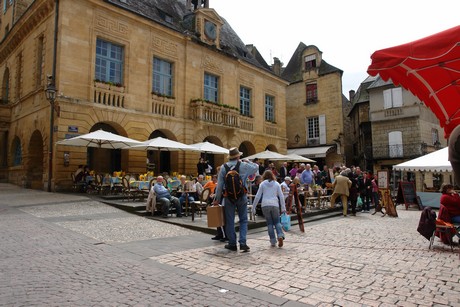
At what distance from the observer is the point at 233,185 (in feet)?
17.8

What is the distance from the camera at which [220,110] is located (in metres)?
19.2

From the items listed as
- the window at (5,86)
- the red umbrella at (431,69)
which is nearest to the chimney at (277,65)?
the window at (5,86)

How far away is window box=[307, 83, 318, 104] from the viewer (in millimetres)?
28125

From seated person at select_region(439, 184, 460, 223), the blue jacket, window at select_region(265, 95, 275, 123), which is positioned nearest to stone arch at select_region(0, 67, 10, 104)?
window at select_region(265, 95, 275, 123)

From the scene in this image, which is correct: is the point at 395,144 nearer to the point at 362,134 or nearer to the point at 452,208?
the point at 362,134

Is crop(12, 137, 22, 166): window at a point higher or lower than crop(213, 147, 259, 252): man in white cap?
higher

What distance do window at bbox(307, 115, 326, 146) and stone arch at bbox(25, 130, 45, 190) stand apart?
20981mm

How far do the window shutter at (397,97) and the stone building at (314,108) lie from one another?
4.05 metres

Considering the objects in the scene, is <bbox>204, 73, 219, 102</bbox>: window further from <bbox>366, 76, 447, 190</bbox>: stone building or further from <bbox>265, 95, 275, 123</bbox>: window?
<bbox>366, 76, 447, 190</bbox>: stone building

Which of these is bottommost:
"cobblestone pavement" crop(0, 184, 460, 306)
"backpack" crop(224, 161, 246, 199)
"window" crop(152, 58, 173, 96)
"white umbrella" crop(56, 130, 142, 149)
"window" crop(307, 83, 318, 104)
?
"cobblestone pavement" crop(0, 184, 460, 306)

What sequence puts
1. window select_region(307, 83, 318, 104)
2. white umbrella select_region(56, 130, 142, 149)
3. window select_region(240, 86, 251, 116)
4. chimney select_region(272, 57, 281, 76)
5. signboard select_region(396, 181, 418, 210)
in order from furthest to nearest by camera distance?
chimney select_region(272, 57, 281, 76) → window select_region(307, 83, 318, 104) → window select_region(240, 86, 251, 116) → signboard select_region(396, 181, 418, 210) → white umbrella select_region(56, 130, 142, 149)

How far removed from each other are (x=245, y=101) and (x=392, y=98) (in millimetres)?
12817

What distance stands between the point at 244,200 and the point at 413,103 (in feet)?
80.4

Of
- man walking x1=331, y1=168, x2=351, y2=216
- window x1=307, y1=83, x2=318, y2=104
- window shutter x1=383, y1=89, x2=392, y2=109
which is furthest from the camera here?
window x1=307, y1=83, x2=318, y2=104
